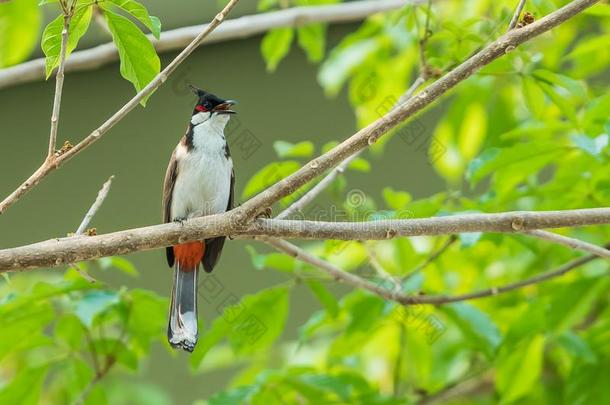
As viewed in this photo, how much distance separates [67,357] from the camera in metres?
2.15

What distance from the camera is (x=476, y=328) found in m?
2.18

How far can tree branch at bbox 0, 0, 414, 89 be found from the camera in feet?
6.58

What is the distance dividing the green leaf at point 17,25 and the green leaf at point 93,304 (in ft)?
2.26

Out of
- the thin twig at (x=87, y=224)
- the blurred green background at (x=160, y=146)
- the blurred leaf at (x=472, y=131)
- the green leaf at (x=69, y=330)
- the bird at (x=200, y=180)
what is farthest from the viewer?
the blurred green background at (x=160, y=146)

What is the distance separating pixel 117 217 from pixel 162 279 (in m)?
0.50

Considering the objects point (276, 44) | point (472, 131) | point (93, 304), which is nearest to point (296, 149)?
point (93, 304)

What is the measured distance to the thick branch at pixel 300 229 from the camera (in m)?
1.40

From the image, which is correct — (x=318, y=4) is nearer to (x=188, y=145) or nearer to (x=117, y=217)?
(x=188, y=145)

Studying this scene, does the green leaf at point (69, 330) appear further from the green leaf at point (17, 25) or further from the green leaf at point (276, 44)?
the green leaf at point (276, 44)

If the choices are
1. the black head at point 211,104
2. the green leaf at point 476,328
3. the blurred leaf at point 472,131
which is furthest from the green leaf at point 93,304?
the blurred leaf at point 472,131

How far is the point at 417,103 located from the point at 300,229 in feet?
0.96

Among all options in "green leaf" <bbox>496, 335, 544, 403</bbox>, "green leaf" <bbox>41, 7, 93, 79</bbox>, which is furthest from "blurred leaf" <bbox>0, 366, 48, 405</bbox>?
"green leaf" <bbox>496, 335, 544, 403</bbox>

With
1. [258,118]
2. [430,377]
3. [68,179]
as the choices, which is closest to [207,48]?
[258,118]

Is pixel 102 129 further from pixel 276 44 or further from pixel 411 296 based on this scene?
pixel 276 44
